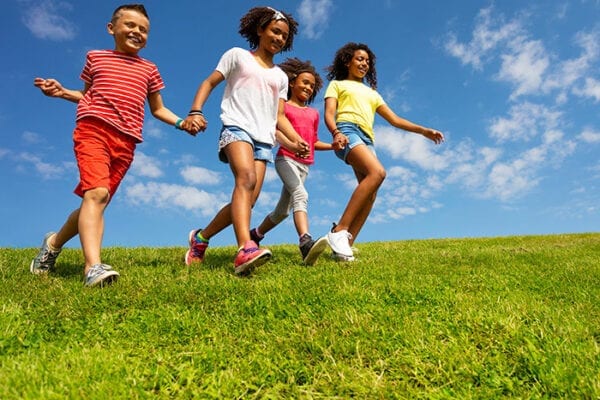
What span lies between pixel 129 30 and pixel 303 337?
3.88 m

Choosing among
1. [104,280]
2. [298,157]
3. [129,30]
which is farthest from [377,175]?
[104,280]

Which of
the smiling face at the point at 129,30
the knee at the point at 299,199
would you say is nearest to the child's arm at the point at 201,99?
the smiling face at the point at 129,30

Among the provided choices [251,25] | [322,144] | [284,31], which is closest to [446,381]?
[284,31]

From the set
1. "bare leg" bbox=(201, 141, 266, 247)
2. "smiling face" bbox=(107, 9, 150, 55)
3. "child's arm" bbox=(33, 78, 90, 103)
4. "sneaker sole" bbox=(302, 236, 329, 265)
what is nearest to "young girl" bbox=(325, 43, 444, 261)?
"sneaker sole" bbox=(302, 236, 329, 265)

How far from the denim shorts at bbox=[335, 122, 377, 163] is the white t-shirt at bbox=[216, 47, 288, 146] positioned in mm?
1295

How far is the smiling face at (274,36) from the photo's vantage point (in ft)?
18.9

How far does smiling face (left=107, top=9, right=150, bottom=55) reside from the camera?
206 inches

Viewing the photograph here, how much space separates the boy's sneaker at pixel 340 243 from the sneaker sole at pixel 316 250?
445mm

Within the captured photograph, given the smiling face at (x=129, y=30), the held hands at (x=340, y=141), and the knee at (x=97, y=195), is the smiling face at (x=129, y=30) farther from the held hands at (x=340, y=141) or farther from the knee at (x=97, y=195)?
the held hands at (x=340, y=141)

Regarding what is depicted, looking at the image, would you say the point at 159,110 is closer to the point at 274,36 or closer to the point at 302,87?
the point at 274,36

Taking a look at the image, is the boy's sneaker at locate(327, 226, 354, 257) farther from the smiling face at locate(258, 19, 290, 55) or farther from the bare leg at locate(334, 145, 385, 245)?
the smiling face at locate(258, 19, 290, 55)

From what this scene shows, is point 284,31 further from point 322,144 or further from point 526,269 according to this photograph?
point 526,269

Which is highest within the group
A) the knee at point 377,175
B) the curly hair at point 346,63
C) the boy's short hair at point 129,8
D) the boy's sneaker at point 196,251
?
the curly hair at point 346,63

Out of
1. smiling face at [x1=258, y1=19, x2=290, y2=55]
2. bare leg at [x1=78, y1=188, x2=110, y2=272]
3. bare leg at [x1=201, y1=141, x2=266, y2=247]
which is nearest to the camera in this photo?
bare leg at [x1=78, y1=188, x2=110, y2=272]
